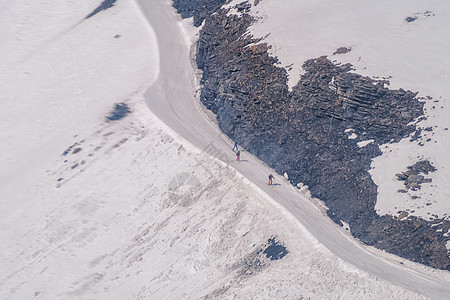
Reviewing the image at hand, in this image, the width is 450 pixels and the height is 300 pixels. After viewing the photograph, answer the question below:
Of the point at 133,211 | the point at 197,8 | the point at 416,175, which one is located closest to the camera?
the point at 416,175

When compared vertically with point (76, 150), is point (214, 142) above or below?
below

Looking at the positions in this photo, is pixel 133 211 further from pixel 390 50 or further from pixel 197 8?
pixel 197 8

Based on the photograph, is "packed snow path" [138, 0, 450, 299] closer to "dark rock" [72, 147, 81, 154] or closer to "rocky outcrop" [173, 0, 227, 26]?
"rocky outcrop" [173, 0, 227, 26]

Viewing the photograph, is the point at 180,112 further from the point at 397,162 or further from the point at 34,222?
the point at 397,162

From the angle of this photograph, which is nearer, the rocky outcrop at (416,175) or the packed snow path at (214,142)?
the packed snow path at (214,142)

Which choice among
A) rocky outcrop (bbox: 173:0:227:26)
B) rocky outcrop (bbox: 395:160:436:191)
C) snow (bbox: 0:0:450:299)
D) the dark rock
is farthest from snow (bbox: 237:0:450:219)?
the dark rock

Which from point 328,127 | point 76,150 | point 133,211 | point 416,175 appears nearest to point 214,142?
point 133,211

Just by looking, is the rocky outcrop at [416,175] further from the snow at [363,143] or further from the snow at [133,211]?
the snow at [133,211]

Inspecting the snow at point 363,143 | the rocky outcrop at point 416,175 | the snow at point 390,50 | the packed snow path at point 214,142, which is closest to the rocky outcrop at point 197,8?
the packed snow path at point 214,142
